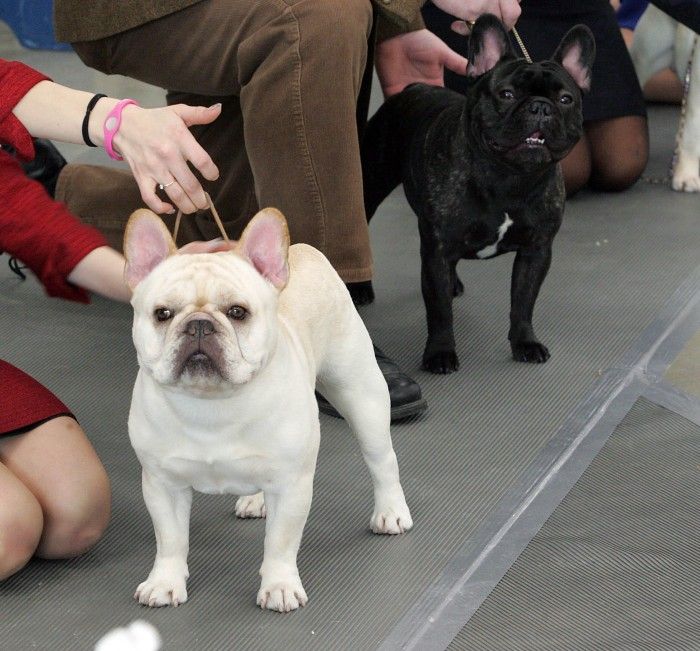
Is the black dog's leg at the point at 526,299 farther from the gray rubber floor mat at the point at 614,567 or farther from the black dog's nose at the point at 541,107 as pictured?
the gray rubber floor mat at the point at 614,567

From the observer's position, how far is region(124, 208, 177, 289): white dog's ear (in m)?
1.23

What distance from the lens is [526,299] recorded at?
7.13ft

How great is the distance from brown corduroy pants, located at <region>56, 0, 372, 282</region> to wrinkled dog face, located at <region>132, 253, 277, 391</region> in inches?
25.5

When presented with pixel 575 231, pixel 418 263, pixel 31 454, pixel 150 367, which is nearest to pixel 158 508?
pixel 150 367

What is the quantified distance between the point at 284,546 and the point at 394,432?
587 millimetres

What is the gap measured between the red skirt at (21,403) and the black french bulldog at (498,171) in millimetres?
787

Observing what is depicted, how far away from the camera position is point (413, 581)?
1.47 m

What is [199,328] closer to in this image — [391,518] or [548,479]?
[391,518]

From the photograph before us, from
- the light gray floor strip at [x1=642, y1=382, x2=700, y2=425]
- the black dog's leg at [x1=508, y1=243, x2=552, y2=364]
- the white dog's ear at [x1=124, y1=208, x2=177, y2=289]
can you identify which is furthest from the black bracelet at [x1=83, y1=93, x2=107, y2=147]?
the light gray floor strip at [x1=642, y1=382, x2=700, y2=425]

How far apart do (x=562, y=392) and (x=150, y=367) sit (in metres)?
1.03

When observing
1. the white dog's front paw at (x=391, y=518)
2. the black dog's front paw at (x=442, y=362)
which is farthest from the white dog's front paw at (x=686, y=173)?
the white dog's front paw at (x=391, y=518)

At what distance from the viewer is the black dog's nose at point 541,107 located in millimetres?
2012

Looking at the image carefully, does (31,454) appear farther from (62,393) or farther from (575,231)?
(575,231)

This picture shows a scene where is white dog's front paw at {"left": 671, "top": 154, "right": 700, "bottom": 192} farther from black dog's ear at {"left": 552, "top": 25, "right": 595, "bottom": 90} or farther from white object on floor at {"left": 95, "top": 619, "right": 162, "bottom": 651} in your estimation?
white object on floor at {"left": 95, "top": 619, "right": 162, "bottom": 651}
